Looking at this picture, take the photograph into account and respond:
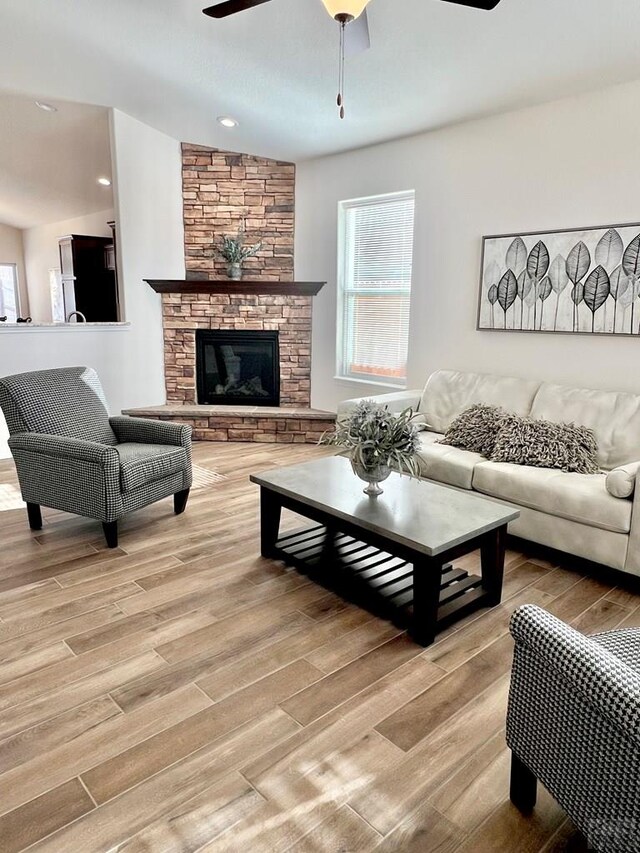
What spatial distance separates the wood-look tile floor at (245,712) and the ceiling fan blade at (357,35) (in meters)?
2.71

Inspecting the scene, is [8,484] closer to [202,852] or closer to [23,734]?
[23,734]

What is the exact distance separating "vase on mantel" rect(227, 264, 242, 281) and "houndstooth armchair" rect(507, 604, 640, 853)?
16.5ft

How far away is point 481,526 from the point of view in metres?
2.41

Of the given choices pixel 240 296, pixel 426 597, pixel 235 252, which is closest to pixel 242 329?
pixel 240 296

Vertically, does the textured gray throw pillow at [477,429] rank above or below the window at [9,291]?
→ below

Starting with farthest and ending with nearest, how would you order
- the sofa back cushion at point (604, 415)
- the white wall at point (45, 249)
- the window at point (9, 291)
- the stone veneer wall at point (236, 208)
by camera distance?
the window at point (9, 291) → the white wall at point (45, 249) → the stone veneer wall at point (236, 208) → the sofa back cushion at point (604, 415)

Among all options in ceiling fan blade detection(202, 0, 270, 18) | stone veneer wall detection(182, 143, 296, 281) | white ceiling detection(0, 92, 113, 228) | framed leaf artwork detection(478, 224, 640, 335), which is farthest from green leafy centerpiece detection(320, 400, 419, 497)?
white ceiling detection(0, 92, 113, 228)

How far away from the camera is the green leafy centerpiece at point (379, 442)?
261 cm

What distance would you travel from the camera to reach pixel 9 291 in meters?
10.2

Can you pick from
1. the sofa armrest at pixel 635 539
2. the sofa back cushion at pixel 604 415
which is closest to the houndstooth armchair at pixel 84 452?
the sofa back cushion at pixel 604 415

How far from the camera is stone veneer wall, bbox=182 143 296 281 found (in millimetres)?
5746

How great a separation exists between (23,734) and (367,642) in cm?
124

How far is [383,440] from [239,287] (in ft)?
11.9

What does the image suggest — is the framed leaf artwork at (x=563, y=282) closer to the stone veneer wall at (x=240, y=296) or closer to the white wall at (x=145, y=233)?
the stone veneer wall at (x=240, y=296)
